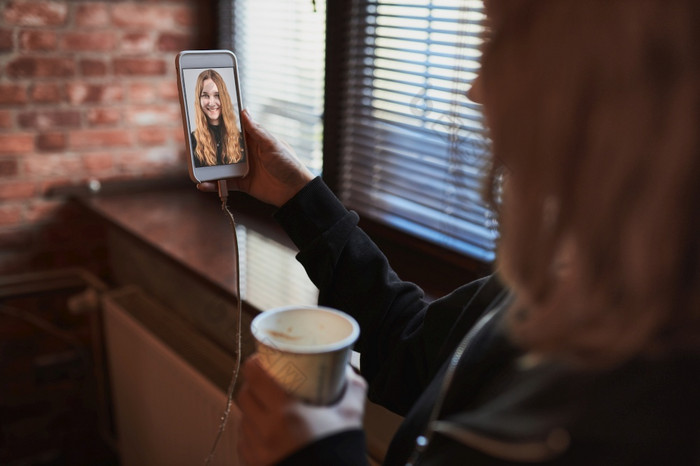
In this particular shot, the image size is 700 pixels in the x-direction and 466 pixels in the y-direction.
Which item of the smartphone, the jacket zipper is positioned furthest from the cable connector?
the jacket zipper

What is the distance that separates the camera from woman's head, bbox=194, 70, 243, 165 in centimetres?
94

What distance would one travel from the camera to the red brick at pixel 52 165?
70.4 inches

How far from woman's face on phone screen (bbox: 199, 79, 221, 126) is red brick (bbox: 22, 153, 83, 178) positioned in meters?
1.08

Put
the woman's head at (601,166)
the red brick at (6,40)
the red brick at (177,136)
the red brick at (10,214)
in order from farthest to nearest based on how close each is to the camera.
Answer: the red brick at (177,136) < the red brick at (10,214) < the red brick at (6,40) < the woman's head at (601,166)

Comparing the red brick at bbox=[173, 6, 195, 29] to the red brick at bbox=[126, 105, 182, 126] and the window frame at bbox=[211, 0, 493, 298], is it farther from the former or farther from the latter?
the window frame at bbox=[211, 0, 493, 298]

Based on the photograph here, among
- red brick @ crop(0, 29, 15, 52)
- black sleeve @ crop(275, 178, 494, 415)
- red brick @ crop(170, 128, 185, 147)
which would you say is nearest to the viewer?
black sleeve @ crop(275, 178, 494, 415)

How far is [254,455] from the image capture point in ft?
1.94

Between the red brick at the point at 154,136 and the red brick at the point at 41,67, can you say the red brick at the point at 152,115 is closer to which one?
the red brick at the point at 154,136

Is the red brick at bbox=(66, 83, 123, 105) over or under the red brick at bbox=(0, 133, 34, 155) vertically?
over

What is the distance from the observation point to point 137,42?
1.90 metres

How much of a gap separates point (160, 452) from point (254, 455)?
4.02 feet

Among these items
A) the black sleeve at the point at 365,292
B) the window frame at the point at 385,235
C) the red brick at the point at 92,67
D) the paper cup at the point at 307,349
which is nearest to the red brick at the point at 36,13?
the red brick at the point at 92,67

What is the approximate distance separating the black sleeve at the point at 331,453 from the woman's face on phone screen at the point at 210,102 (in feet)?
1.84

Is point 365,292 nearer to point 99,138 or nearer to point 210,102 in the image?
point 210,102
